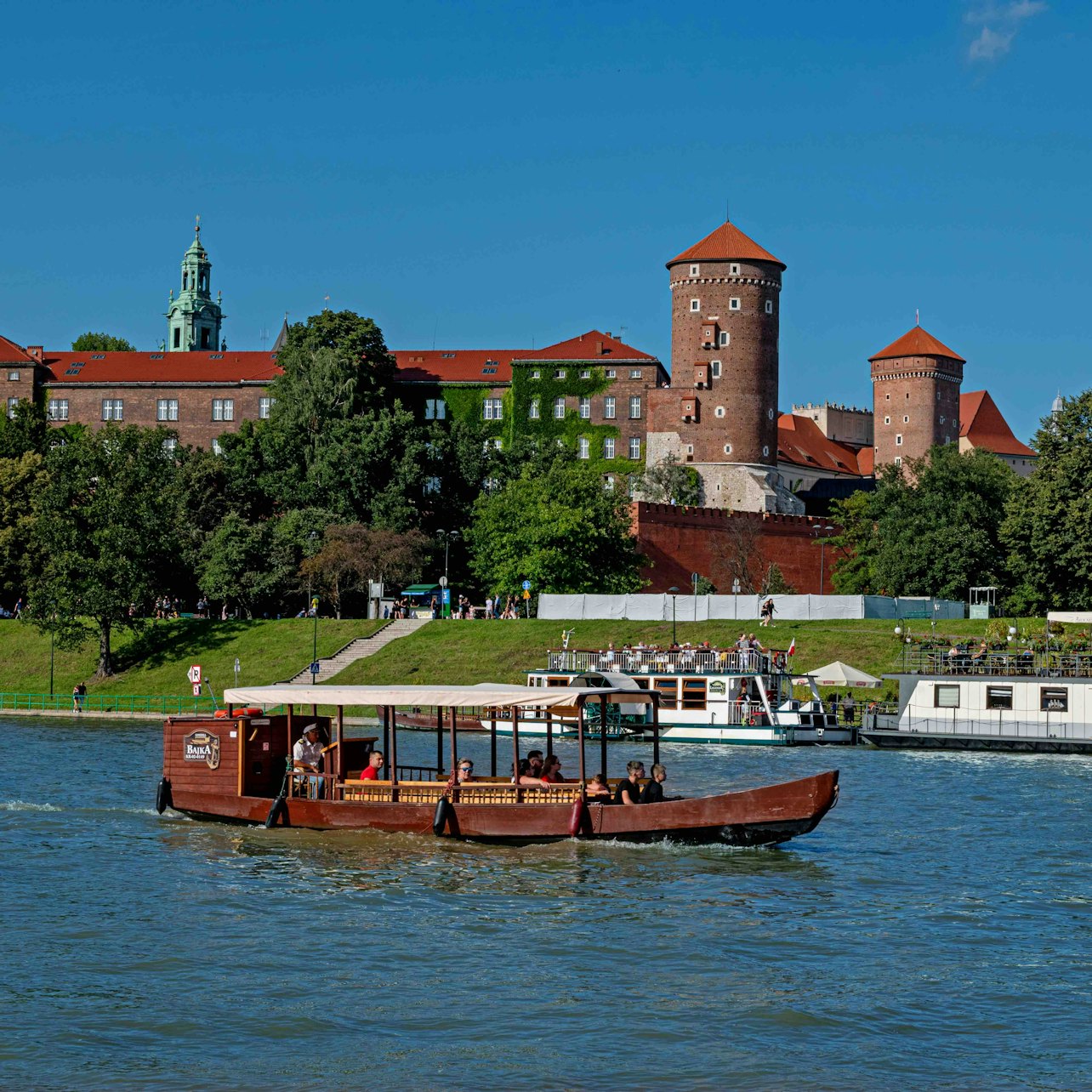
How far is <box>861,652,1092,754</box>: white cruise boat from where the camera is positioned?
52.9m

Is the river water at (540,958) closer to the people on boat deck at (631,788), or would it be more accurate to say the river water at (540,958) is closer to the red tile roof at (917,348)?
the people on boat deck at (631,788)

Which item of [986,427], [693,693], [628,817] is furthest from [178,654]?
[986,427]

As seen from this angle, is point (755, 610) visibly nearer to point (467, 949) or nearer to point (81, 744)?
point (81, 744)

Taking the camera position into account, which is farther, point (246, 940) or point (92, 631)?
point (92, 631)

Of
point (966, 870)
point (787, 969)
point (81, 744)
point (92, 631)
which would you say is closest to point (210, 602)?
point (92, 631)

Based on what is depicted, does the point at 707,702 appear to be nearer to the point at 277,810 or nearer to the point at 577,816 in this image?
the point at 277,810

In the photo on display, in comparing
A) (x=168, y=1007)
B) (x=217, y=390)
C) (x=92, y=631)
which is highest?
(x=217, y=390)

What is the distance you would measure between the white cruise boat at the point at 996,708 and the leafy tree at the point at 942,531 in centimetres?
2932

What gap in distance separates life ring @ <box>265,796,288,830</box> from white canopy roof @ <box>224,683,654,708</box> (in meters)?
1.80

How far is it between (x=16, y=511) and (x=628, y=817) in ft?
219

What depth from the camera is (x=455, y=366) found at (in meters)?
120

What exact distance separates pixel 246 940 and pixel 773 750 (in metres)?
32.0

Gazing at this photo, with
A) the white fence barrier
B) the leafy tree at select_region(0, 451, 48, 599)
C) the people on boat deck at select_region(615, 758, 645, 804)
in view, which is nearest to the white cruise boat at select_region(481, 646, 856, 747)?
the white fence barrier

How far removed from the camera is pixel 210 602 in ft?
305
